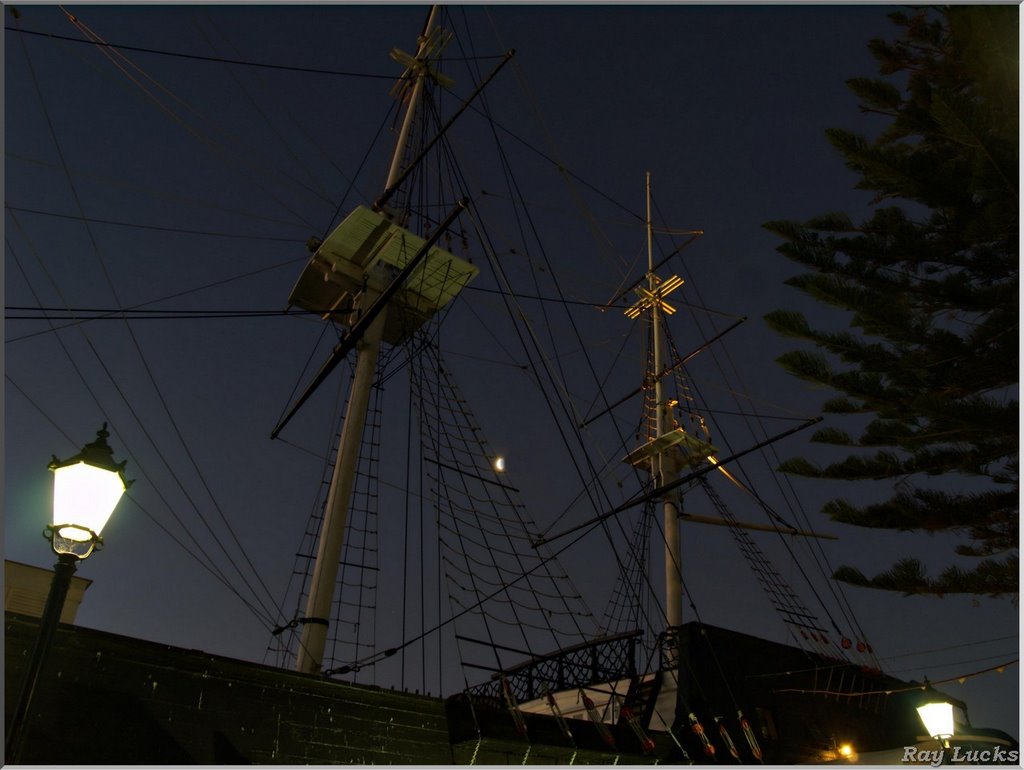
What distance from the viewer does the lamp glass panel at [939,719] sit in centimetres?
627

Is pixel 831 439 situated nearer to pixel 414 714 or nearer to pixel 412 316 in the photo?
pixel 414 714

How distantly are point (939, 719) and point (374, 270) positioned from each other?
7635mm

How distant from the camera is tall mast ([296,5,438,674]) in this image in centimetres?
693

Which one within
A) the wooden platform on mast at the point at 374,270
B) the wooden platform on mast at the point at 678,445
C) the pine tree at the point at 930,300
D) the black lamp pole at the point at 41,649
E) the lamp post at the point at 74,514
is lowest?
the black lamp pole at the point at 41,649

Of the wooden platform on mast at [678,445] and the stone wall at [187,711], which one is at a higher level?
the wooden platform on mast at [678,445]

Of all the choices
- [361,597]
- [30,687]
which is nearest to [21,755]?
[30,687]

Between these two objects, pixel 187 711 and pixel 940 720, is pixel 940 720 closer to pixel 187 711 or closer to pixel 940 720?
pixel 940 720

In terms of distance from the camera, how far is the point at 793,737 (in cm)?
1062

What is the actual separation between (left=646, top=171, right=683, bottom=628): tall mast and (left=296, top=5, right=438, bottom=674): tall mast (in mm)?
6115

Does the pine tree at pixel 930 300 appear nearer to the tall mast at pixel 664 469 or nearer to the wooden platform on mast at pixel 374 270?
the wooden platform on mast at pixel 374 270

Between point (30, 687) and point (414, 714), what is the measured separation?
3.39 metres

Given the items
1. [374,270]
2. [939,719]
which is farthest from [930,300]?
[374,270]

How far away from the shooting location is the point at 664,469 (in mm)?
17594

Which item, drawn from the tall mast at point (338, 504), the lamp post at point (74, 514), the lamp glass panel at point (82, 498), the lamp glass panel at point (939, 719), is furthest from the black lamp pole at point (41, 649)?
the lamp glass panel at point (939, 719)
